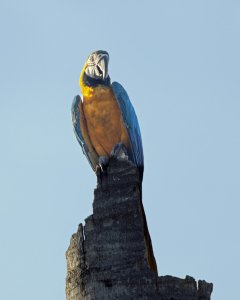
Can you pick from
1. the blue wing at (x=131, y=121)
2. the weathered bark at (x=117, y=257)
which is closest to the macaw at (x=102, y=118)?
the blue wing at (x=131, y=121)

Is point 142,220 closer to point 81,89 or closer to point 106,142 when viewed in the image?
point 106,142

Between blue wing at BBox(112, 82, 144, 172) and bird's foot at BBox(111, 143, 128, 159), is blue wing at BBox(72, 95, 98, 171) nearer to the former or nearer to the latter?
bird's foot at BBox(111, 143, 128, 159)

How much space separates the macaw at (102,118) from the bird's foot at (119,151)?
0.16ft

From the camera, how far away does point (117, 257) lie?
13828 mm

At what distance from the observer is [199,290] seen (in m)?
13.8

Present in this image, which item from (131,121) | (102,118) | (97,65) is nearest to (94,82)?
(97,65)

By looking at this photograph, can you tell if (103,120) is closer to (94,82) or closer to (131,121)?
(131,121)

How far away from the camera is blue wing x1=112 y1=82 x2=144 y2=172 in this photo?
1560 cm

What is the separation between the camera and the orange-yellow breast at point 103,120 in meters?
15.9

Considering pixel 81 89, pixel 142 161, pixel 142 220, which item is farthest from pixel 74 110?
pixel 142 220

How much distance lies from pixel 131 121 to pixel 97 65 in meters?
1.19

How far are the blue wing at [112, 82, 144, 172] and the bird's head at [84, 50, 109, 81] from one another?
0.24 metres

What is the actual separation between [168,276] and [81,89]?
4.04 m

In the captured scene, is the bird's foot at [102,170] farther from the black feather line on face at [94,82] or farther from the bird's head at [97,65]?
the bird's head at [97,65]
